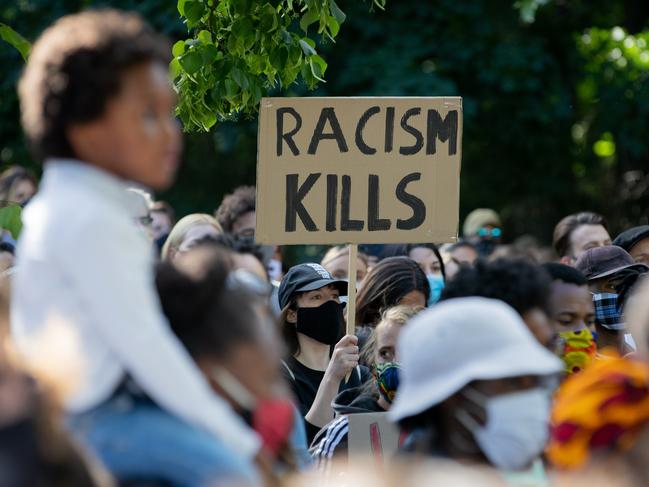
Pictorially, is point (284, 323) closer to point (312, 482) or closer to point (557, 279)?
point (557, 279)

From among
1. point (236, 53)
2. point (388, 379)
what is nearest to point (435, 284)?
point (236, 53)

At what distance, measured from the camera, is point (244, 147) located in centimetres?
1431

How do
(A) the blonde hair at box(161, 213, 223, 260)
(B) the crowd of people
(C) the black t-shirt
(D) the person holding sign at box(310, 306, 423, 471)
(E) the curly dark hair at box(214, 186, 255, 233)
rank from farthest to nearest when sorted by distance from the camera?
(E) the curly dark hair at box(214, 186, 255, 233) → (A) the blonde hair at box(161, 213, 223, 260) → (C) the black t-shirt → (D) the person holding sign at box(310, 306, 423, 471) → (B) the crowd of people

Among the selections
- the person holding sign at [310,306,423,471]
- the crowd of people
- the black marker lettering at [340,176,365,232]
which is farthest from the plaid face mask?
the crowd of people

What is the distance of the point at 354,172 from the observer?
19.4 feet

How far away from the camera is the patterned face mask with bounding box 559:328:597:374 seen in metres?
4.88

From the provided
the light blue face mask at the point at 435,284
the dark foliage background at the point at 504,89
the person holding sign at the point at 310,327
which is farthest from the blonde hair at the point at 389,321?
the dark foliage background at the point at 504,89

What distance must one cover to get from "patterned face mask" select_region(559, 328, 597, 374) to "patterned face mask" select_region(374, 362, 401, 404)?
675mm

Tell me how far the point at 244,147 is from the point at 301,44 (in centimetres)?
850

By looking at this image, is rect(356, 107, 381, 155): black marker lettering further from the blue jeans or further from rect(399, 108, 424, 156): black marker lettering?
the blue jeans

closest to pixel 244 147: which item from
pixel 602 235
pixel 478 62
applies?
pixel 478 62

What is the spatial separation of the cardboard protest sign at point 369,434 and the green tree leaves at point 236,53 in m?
1.55

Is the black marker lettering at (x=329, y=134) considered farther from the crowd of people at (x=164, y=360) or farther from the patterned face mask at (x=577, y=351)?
the crowd of people at (x=164, y=360)

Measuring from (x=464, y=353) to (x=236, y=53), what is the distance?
2.75 meters
